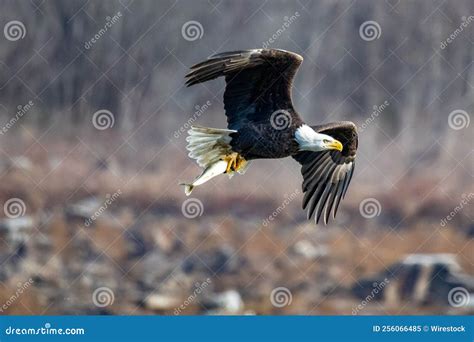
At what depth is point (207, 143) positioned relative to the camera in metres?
7.18

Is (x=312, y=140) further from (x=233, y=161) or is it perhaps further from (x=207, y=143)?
(x=207, y=143)

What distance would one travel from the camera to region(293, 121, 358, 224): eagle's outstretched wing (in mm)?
7691

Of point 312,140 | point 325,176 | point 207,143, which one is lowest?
point 207,143

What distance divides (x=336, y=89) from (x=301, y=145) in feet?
8.60

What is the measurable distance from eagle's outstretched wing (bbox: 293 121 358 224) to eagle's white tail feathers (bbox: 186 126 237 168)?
70 cm

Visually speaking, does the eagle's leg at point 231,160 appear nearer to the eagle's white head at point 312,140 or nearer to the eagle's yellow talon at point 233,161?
the eagle's yellow talon at point 233,161

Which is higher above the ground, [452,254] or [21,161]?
[452,254]

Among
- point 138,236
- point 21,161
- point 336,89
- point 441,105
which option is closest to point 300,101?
point 336,89

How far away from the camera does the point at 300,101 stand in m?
9.52

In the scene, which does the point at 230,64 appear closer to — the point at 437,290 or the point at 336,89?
the point at 336,89

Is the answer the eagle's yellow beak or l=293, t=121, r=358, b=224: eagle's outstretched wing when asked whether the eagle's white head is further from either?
l=293, t=121, r=358, b=224: eagle's outstretched wing

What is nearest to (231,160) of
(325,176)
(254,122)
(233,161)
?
(233,161)

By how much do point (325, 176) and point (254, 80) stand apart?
3.46 feet

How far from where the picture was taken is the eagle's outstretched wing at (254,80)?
6.79m
